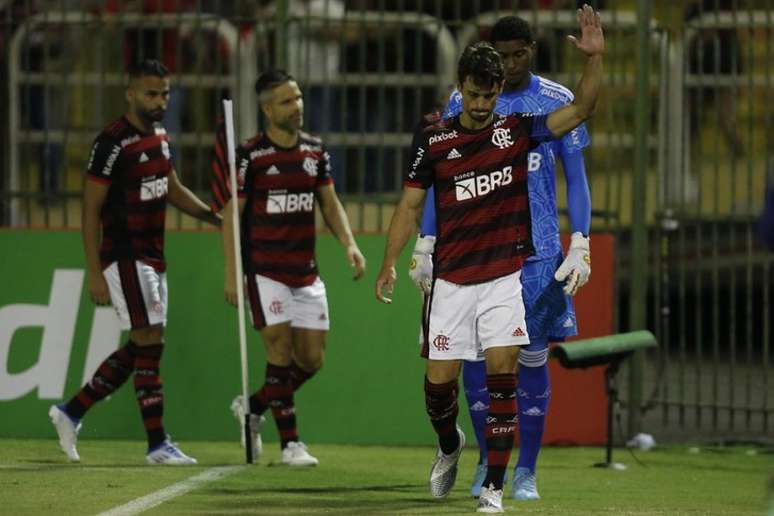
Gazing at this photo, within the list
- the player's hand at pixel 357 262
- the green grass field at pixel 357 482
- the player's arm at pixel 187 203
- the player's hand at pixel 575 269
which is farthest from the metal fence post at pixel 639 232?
the player's hand at pixel 575 269

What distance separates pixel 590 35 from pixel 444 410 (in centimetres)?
183

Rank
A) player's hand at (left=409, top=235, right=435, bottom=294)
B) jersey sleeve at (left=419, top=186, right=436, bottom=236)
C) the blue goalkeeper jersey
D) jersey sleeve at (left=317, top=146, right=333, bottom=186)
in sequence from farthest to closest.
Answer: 1. jersey sleeve at (left=317, top=146, right=333, bottom=186)
2. the blue goalkeeper jersey
3. jersey sleeve at (left=419, top=186, right=436, bottom=236)
4. player's hand at (left=409, top=235, right=435, bottom=294)

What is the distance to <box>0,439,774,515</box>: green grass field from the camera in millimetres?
8203

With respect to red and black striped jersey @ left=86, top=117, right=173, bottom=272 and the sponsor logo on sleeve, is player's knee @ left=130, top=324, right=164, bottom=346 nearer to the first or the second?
red and black striped jersey @ left=86, top=117, right=173, bottom=272

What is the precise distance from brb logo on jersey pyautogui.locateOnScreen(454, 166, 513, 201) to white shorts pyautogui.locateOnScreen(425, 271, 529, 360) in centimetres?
39

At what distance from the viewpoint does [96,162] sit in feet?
33.6

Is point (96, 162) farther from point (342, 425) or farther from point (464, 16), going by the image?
point (464, 16)

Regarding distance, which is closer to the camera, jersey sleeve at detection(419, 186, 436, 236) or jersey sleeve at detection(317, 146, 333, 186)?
jersey sleeve at detection(419, 186, 436, 236)

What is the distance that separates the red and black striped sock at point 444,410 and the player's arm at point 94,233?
2.61 m

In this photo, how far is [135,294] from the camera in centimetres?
1030

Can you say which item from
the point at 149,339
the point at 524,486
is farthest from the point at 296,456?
the point at 524,486

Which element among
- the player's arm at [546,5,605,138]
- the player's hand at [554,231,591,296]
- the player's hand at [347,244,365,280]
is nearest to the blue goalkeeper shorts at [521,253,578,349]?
the player's hand at [554,231,591,296]

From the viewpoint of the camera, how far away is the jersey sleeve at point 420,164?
8172mm

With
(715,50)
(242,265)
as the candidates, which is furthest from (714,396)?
(242,265)
